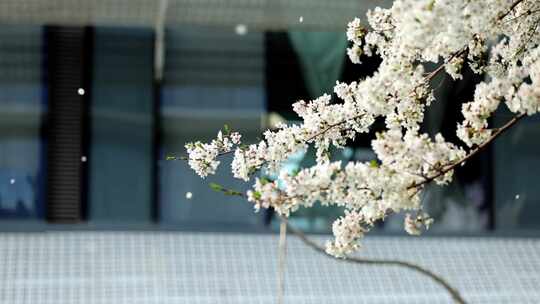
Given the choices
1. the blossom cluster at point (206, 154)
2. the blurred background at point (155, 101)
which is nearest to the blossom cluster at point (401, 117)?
the blossom cluster at point (206, 154)

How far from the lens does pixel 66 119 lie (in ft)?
41.6

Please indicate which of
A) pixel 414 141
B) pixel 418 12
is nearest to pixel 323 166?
pixel 414 141

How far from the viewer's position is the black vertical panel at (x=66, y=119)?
12641mm

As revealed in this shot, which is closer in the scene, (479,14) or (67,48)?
(479,14)

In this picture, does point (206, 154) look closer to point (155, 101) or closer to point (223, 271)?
point (223, 271)

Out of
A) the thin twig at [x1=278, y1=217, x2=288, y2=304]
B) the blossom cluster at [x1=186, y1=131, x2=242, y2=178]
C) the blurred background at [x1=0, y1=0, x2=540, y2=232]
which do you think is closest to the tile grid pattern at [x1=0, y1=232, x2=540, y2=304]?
the thin twig at [x1=278, y1=217, x2=288, y2=304]

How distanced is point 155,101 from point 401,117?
24.5ft

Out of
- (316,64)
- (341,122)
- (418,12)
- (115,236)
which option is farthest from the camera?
(316,64)

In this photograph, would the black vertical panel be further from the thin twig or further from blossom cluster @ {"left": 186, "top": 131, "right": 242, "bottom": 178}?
blossom cluster @ {"left": 186, "top": 131, "right": 242, "bottom": 178}

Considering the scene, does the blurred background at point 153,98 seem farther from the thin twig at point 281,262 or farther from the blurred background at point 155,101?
the thin twig at point 281,262

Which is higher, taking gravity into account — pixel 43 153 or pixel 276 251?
pixel 43 153

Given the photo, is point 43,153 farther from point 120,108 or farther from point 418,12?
point 418,12

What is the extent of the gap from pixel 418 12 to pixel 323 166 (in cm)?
83

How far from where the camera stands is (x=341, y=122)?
597 cm
